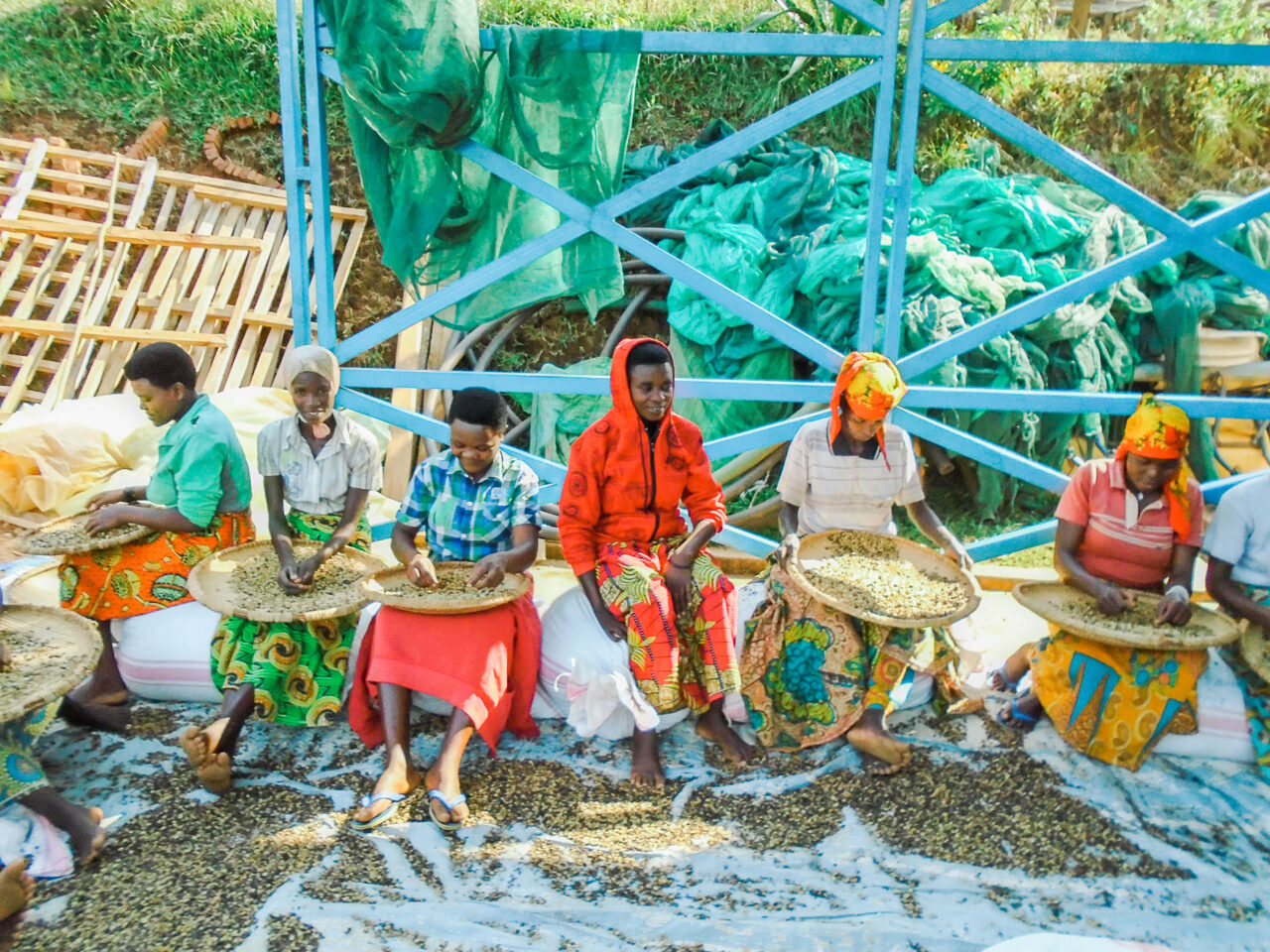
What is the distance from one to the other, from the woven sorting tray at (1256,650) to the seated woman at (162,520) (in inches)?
130

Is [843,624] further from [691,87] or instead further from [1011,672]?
[691,87]

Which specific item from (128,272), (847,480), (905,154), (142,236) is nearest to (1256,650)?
(847,480)

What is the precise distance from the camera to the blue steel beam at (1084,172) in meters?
3.59

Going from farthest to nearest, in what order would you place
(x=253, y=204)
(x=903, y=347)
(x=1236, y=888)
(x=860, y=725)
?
(x=253, y=204) → (x=903, y=347) → (x=860, y=725) → (x=1236, y=888)

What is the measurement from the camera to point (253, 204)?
645 cm

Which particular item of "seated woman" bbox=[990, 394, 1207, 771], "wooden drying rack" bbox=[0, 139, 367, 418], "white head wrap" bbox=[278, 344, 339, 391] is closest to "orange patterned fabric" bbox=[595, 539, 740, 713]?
"seated woman" bbox=[990, 394, 1207, 771]

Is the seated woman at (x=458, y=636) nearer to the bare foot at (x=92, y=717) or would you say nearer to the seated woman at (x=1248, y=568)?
the bare foot at (x=92, y=717)

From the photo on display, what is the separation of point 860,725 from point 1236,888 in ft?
3.45

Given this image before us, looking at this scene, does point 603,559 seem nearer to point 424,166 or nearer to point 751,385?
point 751,385

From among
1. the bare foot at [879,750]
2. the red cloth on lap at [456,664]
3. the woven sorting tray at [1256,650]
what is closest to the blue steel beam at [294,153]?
the red cloth on lap at [456,664]

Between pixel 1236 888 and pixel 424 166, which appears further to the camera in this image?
pixel 424 166

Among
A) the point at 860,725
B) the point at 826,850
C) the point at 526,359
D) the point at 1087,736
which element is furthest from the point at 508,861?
the point at 526,359

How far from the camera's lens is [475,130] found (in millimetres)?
3764

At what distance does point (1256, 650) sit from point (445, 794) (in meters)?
2.49
